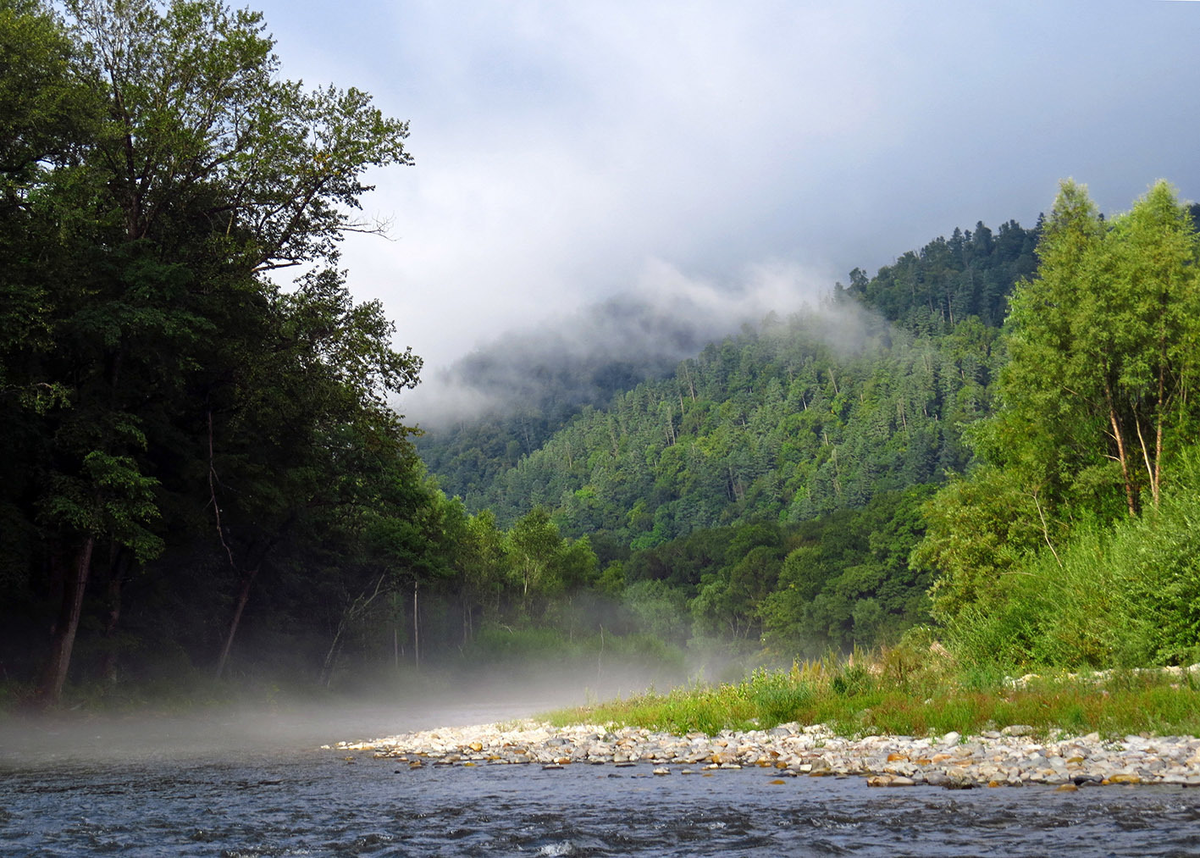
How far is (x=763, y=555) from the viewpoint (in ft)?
527

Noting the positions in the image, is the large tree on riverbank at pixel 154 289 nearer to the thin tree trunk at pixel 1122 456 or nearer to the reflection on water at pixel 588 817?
the reflection on water at pixel 588 817

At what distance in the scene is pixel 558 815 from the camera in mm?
11680

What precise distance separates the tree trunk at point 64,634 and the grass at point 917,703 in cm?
1693

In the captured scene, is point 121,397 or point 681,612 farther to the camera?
point 681,612

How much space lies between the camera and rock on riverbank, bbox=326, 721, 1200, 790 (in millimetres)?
12875

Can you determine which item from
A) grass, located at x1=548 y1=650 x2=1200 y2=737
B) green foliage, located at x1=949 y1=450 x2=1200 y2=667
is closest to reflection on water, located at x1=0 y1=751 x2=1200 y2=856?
grass, located at x1=548 y1=650 x2=1200 y2=737

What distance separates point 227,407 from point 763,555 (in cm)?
13326

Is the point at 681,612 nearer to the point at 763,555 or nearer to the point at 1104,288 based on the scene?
the point at 763,555

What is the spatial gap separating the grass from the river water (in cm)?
469

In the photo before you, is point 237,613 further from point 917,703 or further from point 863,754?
point 863,754

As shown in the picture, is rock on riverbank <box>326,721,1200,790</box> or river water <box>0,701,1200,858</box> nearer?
river water <box>0,701,1200,858</box>

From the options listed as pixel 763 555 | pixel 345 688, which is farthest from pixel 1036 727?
pixel 763 555

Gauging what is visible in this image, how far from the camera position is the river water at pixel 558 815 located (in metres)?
9.52

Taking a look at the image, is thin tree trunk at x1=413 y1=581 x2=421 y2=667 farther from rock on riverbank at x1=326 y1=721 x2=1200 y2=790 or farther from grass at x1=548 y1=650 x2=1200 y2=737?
rock on riverbank at x1=326 y1=721 x2=1200 y2=790
